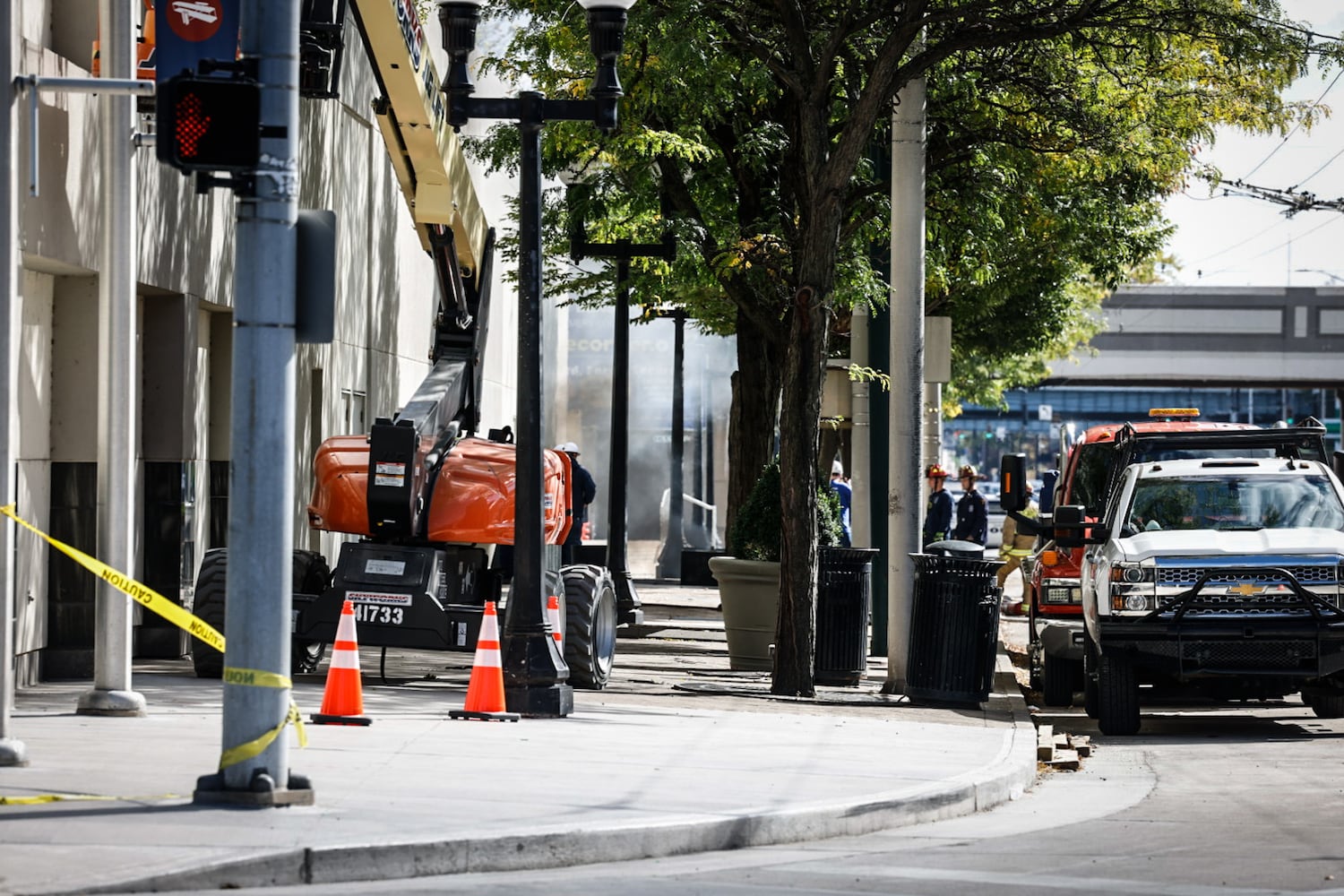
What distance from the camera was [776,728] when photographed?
1262cm

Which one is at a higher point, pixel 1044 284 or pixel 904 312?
pixel 1044 284

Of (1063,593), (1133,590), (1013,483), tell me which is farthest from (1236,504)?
(1013,483)

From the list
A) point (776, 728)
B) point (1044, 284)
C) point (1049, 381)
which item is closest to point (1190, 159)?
point (1044, 284)

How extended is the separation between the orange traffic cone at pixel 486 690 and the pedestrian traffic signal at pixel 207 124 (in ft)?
14.8

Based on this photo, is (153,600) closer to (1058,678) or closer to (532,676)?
(532,676)

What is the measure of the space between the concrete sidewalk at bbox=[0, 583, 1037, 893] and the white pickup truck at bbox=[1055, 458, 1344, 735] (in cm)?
90

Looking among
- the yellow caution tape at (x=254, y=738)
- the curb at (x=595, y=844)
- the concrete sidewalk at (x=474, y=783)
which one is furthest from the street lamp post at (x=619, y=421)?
the yellow caution tape at (x=254, y=738)

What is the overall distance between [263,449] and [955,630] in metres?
7.66

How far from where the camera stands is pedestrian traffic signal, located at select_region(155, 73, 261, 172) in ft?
26.8

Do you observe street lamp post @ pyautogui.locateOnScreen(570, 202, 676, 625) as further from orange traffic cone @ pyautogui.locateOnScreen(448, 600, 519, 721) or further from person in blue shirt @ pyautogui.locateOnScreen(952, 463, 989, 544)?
orange traffic cone @ pyautogui.locateOnScreen(448, 600, 519, 721)

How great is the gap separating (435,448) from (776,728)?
4.22 metres

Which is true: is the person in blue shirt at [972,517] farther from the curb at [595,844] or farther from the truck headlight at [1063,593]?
the curb at [595,844]

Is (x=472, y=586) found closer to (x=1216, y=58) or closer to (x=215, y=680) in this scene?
(x=215, y=680)

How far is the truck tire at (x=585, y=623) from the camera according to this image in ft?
48.2
